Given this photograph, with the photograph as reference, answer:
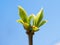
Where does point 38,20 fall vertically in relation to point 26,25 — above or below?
above

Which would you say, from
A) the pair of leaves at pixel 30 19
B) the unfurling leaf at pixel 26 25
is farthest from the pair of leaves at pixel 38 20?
the unfurling leaf at pixel 26 25

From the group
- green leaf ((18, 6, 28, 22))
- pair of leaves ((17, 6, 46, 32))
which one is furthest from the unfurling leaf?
green leaf ((18, 6, 28, 22))

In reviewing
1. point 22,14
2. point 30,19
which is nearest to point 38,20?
point 30,19

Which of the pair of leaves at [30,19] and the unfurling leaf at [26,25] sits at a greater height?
the pair of leaves at [30,19]

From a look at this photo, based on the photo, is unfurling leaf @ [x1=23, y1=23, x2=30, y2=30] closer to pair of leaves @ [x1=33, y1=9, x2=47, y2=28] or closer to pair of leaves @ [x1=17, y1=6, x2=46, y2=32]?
pair of leaves @ [x1=17, y1=6, x2=46, y2=32]

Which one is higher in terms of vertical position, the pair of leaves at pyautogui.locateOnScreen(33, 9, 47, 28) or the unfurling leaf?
the pair of leaves at pyautogui.locateOnScreen(33, 9, 47, 28)

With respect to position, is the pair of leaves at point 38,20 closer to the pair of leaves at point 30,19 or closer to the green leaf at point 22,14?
the pair of leaves at point 30,19

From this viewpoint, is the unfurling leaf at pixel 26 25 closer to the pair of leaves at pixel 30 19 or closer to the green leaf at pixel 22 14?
the pair of leaves at pixel 30 19

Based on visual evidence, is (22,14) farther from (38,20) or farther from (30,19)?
(38,20)

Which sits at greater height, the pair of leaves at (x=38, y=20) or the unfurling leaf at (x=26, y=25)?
the pair of leaves at (x=38, y=20)

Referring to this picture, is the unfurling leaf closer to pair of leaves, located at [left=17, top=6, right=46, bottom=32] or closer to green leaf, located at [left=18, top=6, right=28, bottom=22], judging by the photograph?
pair of leaves, located at [left=17, top=6, right=46, bottom=32]

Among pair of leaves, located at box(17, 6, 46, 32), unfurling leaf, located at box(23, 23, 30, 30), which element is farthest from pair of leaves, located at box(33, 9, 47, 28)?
unfurling leaf, located at box(23, 23, 30, 30)

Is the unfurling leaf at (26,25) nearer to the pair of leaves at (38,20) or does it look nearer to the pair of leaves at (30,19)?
the pair of leaves at (30,19)

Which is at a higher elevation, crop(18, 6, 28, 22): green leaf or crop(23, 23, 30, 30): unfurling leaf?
crop(18, 6, 28, 22): green leaf
